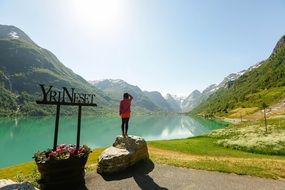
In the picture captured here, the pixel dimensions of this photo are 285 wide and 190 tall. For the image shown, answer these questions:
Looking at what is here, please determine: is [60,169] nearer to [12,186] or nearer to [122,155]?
[12,186]

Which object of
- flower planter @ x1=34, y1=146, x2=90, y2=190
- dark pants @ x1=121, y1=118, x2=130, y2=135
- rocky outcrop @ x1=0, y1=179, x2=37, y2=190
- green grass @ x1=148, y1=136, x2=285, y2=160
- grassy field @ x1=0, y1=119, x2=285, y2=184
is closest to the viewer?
rocky outcrop @ x1=0, y1=179, x2=37, y2=190

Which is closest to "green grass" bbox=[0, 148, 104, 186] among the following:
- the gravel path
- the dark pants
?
the dark pants

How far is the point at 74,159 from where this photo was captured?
20.6 meters

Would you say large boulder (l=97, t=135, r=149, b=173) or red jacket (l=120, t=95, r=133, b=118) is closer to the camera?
large boulder (l=97, t=135, r=149, b=173)

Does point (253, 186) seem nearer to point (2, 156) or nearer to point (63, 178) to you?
point (63, 178)

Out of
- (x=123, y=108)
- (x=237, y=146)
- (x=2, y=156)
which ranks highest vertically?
(x=123, y=108)

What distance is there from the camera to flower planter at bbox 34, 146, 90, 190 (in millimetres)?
19781

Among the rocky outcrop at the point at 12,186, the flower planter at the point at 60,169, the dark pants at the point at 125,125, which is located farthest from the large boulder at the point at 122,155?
the rocky outcrop at the point at 12,186

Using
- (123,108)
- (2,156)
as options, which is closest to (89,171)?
(123,108)

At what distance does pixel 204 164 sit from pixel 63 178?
484 inches

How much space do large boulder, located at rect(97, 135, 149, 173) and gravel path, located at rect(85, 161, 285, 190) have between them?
0.66 m

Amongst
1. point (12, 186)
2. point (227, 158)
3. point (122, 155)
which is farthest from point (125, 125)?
point (227, 158)

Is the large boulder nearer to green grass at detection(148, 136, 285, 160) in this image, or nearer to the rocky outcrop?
the rocky outcrop

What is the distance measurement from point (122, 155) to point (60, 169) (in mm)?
5749
